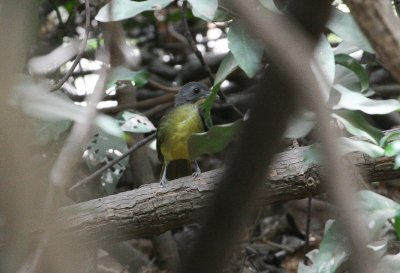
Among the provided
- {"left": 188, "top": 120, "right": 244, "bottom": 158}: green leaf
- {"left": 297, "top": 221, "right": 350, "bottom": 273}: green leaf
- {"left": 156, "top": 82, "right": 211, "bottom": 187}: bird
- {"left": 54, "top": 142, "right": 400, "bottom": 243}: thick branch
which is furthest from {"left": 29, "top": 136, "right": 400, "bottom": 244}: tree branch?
{"left": 156, "top": 82, "right": 211, "bottom": 187}: bird

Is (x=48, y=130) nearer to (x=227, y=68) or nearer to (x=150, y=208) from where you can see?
(x=150, y=208)

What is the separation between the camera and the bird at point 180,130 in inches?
156

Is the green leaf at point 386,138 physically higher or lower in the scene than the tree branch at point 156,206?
higher

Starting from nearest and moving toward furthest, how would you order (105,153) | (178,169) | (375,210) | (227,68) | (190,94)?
(375,210) < (227,68) < (105,153) < (178,169) < (190,94)

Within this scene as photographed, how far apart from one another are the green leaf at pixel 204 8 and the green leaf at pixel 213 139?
428 millimetres

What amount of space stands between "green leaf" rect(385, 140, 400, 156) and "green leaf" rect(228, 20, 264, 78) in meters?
0.53

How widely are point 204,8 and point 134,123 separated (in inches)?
45.7

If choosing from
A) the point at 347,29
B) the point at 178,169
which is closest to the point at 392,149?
the point at 347,29

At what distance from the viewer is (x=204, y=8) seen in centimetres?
260

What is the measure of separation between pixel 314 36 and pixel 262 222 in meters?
4.13

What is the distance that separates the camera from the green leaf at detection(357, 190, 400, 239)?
7.75ft

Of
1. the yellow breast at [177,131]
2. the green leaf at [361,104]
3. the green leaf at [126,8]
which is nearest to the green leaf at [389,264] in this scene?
the green leaf at [361,104]

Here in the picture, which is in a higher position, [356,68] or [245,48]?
[245,48]

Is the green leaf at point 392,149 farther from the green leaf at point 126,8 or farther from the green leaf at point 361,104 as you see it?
the green leaf at point 126,8
